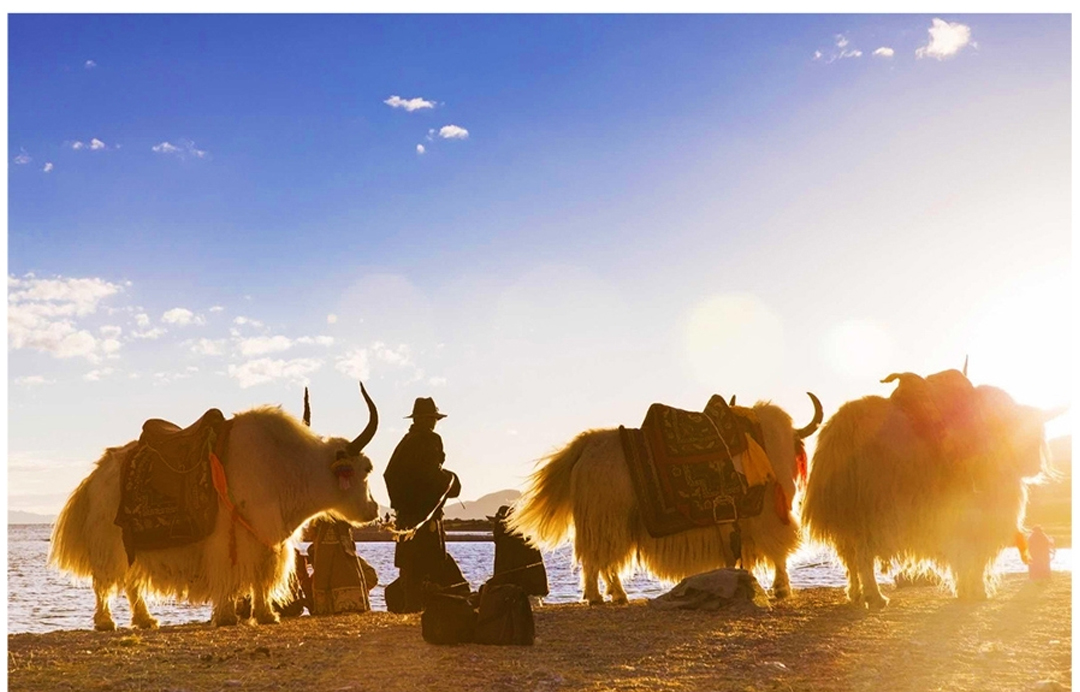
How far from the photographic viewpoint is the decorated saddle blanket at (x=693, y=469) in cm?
814

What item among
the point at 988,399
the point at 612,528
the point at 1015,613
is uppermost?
the point at 988,399

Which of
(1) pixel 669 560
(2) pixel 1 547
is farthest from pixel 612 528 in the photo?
(2) pixel 1 547

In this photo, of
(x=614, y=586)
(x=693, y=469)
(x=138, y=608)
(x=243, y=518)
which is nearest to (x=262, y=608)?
(x=243, y=518)

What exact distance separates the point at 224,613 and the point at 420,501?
170cm

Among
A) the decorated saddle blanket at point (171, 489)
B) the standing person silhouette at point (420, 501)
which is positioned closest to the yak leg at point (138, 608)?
the decorated saddle blanket at point (171, 489)

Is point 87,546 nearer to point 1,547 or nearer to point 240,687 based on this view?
point 1,547

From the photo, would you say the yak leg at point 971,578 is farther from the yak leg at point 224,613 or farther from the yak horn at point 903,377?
the yak leg at point 224,613

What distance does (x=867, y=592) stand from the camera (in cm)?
736

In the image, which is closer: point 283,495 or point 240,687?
point 240,687

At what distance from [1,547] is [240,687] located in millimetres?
1576

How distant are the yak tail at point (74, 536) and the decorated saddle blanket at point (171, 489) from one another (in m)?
0.55

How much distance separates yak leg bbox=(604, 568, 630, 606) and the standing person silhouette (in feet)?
4.54

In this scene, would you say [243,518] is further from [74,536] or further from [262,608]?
[74,536]

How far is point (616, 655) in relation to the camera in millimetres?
5234
